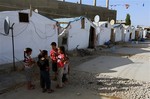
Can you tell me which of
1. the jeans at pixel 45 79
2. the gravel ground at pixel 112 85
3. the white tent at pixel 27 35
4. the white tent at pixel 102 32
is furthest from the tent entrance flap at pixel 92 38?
the jeans at pixel 45 79

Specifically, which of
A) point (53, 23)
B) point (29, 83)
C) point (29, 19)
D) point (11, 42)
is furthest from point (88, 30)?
point (29, 83)

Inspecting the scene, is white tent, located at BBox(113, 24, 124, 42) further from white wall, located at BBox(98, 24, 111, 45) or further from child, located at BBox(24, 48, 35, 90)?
child, located at BBox(24, 48, 35, 90)

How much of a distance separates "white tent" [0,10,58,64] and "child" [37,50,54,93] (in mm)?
4272

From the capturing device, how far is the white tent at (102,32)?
2286 cm

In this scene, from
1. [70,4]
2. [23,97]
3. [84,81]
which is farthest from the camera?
[70,4]

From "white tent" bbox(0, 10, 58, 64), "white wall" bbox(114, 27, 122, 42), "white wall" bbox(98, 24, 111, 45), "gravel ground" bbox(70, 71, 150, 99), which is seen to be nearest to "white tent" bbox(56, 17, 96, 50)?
"white tent" bbox(0, 10, 58, 64)

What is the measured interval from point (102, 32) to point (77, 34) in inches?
277

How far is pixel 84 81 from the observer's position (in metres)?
8.09

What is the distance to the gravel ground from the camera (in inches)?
263

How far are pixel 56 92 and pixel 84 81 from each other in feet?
5.53

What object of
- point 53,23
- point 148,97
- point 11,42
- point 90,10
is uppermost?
point 90,10

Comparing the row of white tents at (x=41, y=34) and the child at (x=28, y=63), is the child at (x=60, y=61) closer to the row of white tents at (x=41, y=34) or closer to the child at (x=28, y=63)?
the child at (x=28, y=63)

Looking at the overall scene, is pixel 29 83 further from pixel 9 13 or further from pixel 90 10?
pixel 90 10

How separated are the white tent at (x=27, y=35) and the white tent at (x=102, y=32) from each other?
31.0ft
